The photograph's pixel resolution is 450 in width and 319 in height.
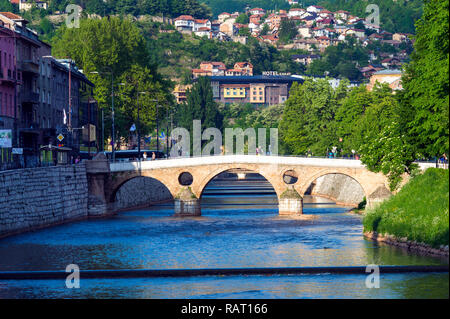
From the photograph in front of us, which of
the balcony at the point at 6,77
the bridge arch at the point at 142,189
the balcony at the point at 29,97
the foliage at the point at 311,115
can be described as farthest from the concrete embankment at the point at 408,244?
the foliage at the point at 311,115

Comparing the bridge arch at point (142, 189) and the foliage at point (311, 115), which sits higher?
the foliage at point (311, 115)

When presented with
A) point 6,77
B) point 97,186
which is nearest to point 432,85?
point 6,77

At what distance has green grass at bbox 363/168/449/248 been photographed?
52.2m

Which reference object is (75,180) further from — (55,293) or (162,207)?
(55,293)

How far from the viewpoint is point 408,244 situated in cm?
5609

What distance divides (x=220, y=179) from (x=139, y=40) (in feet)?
166

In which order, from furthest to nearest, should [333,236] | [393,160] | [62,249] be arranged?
1. [393,160]
2. [333,236]
3. [62,249]

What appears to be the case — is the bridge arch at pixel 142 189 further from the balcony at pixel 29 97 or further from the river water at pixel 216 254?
the balcony at pixel 29 97

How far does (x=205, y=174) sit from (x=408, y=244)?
35.3 meters

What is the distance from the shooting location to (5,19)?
81812 millimetres

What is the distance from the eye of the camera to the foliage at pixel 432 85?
54062mm

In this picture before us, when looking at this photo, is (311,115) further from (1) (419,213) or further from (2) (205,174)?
(1) (419,213)

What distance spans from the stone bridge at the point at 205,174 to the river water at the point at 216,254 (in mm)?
2323
